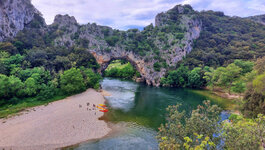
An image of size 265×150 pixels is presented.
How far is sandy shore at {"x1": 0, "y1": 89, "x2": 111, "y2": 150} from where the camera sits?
18141mm

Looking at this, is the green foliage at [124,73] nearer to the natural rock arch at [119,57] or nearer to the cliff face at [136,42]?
the natural rock arch at [119,57]

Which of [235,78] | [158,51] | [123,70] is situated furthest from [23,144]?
[123,70]

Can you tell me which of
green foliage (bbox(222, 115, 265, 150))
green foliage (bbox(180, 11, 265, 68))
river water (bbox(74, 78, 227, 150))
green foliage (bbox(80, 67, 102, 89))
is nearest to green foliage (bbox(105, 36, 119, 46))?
green foliage (bbox(80, 67, 102, 89))

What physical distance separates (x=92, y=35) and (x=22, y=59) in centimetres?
3078

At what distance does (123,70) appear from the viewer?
260 ft

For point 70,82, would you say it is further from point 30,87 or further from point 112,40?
point 112,40

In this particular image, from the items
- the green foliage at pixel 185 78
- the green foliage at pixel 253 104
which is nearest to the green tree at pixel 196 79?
the green foliage at pixel 185 78

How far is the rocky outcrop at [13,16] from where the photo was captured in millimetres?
44656

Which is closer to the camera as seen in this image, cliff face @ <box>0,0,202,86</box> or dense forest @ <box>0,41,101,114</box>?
dense forest @ <box>0,41,101,114</box>

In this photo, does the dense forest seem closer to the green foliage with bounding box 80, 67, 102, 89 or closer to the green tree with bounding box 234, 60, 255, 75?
the green foliage with bounding box 80, 67, 102, 89

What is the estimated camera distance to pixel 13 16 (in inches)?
1909

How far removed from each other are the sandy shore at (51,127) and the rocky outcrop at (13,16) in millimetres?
33825

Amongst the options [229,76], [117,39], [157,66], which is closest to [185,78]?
[157,66]

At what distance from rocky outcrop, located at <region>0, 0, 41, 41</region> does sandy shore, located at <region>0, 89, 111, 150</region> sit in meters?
33.8
